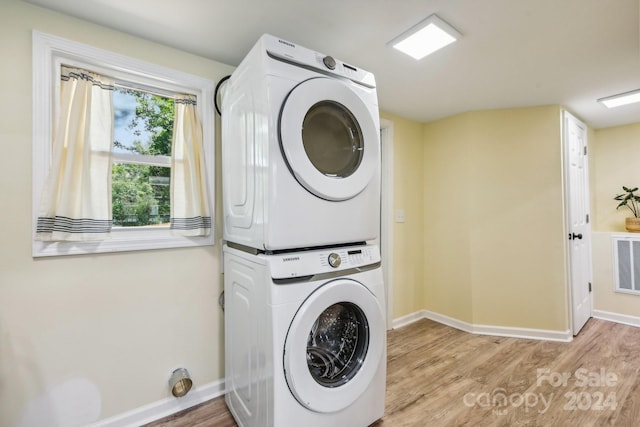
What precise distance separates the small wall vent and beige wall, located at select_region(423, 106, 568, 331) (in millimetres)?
1096

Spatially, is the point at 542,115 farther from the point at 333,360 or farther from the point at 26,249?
the point at 26,249

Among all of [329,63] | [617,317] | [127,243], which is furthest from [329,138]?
[617,317]

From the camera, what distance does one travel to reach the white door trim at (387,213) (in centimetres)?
308

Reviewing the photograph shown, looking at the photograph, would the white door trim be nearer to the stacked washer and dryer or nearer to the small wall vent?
the stacked washer and dryer

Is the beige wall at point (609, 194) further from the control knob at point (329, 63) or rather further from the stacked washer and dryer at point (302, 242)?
the control knob at point (329, 63)

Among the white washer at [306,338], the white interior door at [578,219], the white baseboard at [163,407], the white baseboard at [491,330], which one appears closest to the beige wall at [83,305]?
the white baseboard at [163,407]

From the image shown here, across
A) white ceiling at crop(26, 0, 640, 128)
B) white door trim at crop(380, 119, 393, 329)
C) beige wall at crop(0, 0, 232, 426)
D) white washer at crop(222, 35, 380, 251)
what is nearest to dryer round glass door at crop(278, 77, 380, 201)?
white washer at crop(222, 35, 380, 251)

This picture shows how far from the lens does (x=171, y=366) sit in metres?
1.84

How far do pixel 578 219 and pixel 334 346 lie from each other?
300cm

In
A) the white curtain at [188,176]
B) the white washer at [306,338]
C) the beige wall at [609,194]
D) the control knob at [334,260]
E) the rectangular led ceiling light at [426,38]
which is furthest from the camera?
the beige wall at [609,194]

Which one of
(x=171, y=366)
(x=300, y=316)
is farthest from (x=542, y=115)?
(x=171, y=366)

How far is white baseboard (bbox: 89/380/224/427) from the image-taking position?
1.67 m

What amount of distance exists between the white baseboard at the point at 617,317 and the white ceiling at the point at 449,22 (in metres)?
2.35

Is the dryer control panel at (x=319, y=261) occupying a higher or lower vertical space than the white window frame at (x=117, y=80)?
lower
